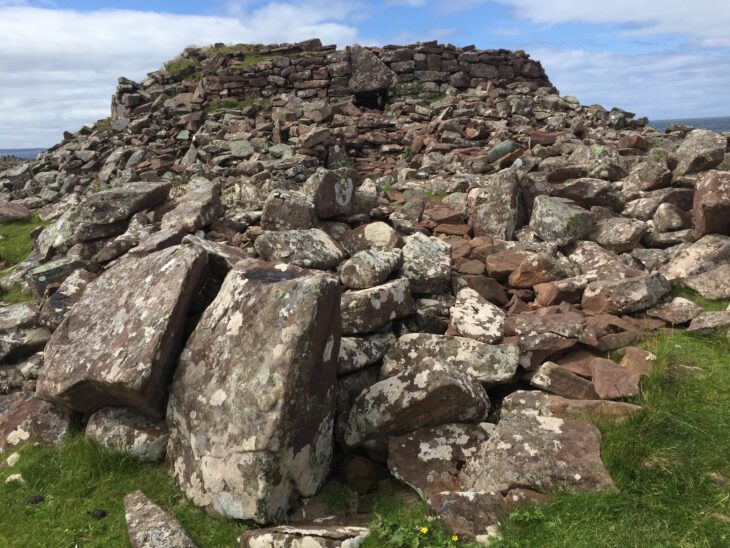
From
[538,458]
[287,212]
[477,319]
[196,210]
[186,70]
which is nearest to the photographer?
[538,458]

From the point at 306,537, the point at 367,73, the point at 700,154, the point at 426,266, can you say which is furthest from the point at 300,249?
the point at 367,73

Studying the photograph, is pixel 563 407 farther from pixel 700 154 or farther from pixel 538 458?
pixel 700 154

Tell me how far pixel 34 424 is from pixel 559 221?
337 inches

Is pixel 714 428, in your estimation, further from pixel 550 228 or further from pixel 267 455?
pixel 550 228

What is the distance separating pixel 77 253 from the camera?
1022 centimetres

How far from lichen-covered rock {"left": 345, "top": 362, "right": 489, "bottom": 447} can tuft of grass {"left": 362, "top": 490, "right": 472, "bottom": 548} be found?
911 millimetres

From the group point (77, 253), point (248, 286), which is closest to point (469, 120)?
point (77, 253)

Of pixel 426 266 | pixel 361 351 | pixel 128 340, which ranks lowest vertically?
pixel 361 351

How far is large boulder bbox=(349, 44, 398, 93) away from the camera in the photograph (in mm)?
23516

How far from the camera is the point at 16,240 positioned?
48.9 feet

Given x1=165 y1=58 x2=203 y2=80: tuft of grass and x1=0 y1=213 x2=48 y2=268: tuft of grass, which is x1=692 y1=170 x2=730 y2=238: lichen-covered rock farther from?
x1=165 y1=58 x2=203 y2=80: tuft of grass

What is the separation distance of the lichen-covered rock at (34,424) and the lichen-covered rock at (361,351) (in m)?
3.38

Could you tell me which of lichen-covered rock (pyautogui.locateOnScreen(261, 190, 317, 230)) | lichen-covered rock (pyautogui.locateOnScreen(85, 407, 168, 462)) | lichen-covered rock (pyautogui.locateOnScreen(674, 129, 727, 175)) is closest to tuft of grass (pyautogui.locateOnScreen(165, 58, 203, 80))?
lichen-covered rock (pyautogui.locateOnScreen(261, 190, 317, 230))

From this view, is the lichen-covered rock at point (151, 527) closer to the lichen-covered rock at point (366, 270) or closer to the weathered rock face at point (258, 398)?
the weathered rock face at point (258, 398)
